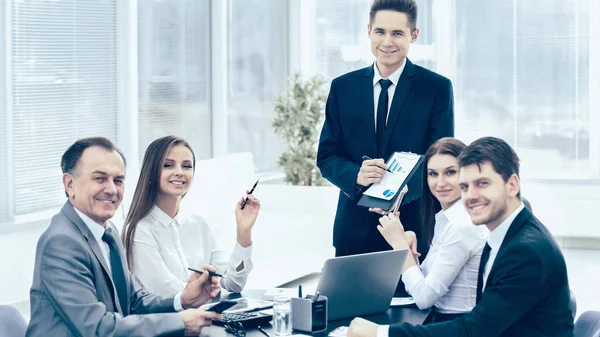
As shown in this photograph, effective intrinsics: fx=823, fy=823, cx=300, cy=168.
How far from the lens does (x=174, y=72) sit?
6.94m

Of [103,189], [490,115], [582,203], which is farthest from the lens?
[490,115]

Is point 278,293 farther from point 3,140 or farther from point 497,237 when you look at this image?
point 3,140

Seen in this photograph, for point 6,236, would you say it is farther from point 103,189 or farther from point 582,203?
point 582,203

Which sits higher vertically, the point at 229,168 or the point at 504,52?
the point at 504,52

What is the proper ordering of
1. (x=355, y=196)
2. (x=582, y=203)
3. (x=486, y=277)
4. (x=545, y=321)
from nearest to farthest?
A: (x=545, y=321), (x=486, y=277), (x=355, y=196), (x=582, y=203)

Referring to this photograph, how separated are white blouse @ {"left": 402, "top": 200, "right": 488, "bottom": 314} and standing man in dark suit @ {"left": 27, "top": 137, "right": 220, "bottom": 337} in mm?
721

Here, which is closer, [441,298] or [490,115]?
[441,298]

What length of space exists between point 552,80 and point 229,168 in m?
3.54

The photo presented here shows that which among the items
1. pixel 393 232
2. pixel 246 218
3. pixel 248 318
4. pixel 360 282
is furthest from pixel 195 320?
pixel 393 232

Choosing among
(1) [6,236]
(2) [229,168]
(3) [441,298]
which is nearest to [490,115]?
(2) [229,168]

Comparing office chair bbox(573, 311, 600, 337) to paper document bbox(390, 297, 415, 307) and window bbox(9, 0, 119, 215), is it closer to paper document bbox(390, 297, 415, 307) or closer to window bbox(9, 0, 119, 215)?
paper document bbox(390, 297, 415, 307)

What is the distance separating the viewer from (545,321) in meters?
2.24

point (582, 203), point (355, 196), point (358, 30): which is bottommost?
point (582, 203)

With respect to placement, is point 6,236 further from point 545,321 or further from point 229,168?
point 545,321
